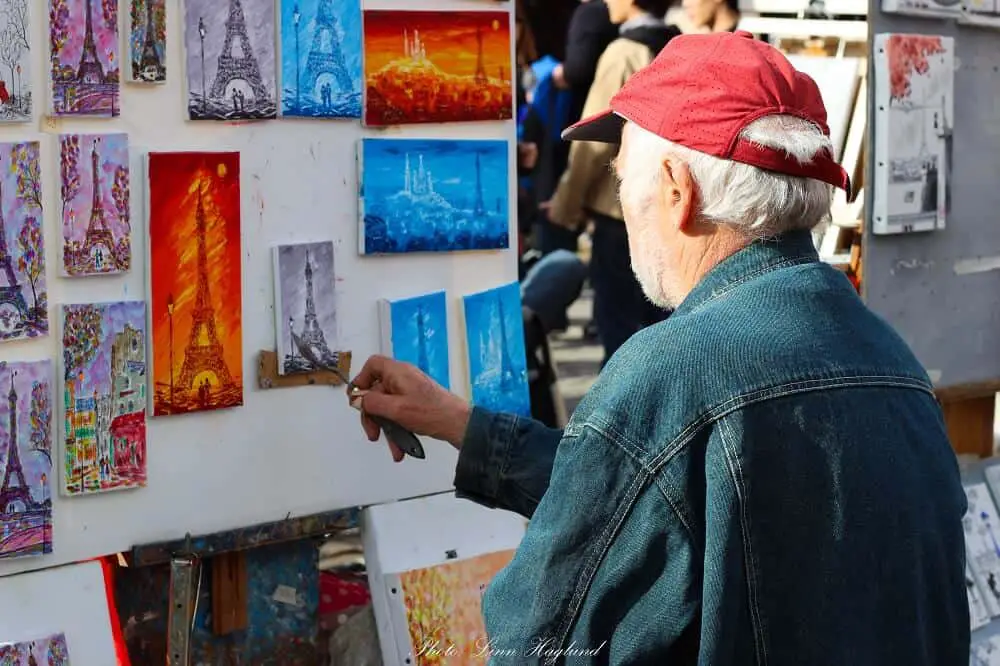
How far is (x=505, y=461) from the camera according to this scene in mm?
1903

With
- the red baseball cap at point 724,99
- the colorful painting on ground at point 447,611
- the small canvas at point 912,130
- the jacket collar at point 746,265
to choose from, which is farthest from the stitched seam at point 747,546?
the small canvas at point 912,130

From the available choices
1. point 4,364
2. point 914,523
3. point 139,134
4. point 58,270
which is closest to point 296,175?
point 139,134

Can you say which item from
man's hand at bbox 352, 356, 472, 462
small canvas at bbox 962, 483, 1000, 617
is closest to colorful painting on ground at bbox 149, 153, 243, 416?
man's hand at bbox 352, 356, 472, 462

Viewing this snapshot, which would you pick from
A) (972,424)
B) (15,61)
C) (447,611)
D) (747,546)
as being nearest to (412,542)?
(447,611)

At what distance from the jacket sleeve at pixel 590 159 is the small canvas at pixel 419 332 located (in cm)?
170

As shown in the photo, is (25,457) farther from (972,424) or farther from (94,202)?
(972,424)

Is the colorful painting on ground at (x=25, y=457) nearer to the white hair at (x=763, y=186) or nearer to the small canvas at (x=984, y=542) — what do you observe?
the white hair at (x=763, y=186)

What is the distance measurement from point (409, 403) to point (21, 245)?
0.65 meters

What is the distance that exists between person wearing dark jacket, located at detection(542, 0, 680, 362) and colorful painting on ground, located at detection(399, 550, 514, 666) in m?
1.80

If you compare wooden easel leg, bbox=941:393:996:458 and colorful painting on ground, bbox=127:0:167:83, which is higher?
colorful painting on ground, bbox=127:0:167:83

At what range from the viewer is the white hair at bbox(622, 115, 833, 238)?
1418 mm

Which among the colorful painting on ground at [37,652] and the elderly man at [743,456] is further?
the colorful painting on ground at [37,652]

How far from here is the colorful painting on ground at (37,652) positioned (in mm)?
2008

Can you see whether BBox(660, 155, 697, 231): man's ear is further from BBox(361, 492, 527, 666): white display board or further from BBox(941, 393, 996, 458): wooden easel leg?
BBox(941, 393, 996, 458): wooden easel leg
